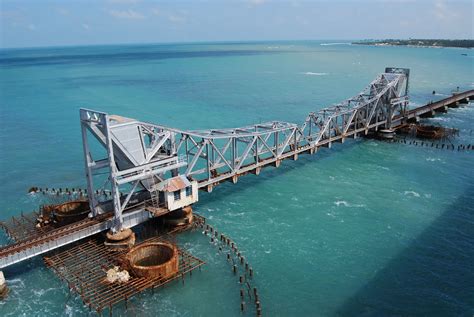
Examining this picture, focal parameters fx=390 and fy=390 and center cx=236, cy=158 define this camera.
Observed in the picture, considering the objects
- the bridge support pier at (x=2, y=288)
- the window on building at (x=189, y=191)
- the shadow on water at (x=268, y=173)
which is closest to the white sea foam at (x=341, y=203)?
the shadow on water at (x=268, y=173)

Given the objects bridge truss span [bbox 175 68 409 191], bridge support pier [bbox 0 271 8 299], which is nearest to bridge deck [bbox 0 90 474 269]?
bridge support pier [bbox 0 271 8 299]

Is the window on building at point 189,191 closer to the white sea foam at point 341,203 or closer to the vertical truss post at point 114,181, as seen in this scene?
the vertical truss post at point 114,181

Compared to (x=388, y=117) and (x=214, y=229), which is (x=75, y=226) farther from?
(x=388, y=117)

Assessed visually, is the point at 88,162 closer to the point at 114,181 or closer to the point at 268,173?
the point at 114,181

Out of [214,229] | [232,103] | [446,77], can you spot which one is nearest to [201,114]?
[232,103]

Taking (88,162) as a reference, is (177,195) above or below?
below

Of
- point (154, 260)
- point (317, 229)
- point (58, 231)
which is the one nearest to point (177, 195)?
point (154, 260)
